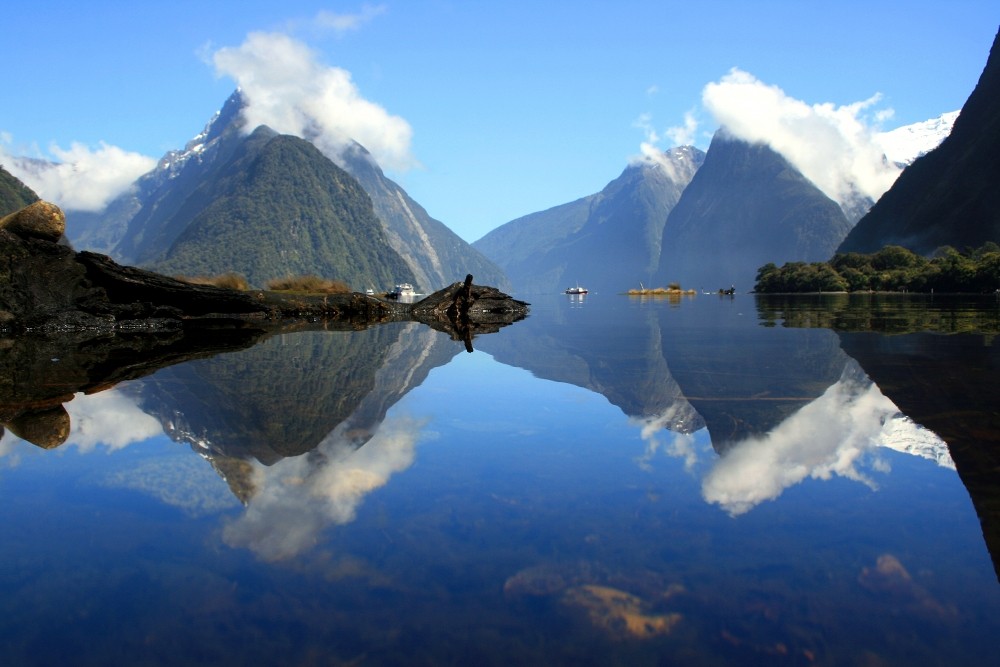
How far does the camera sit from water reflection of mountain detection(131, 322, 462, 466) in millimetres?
8125

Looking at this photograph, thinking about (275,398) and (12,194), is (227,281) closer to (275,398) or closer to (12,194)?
(275,398)

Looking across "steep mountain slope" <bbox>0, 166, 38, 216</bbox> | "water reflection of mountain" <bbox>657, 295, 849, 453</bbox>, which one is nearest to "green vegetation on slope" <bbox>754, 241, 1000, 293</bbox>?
"water reflection of mountain" <bbox>657, 295, 849, 453</bbox>

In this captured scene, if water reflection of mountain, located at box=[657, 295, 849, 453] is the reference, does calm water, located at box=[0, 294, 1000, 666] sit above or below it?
above

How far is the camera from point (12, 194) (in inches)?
5438

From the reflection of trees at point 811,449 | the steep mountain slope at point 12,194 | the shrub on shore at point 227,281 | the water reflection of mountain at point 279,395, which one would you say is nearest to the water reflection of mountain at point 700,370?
the reflection of trees at point 811,449

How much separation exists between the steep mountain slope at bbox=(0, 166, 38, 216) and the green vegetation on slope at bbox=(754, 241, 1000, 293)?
140 metres

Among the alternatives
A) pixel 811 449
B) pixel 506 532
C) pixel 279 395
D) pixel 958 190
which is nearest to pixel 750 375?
pixel 811 449

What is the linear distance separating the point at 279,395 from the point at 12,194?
160 meters

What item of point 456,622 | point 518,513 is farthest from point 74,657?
point 518,513

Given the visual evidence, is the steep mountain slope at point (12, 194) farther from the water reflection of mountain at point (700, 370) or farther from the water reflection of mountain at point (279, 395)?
the water reflection of mountain at point (700, 370)

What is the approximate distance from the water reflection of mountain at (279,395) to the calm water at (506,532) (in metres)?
0.09

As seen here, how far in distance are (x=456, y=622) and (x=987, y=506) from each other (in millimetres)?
4250

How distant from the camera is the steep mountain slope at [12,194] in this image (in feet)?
425

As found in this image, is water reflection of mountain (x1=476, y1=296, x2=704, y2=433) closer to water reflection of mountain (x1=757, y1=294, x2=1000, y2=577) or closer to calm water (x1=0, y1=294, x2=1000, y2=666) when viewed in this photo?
calm water (x1=0, y1=294, x2=1000, y2=666)
